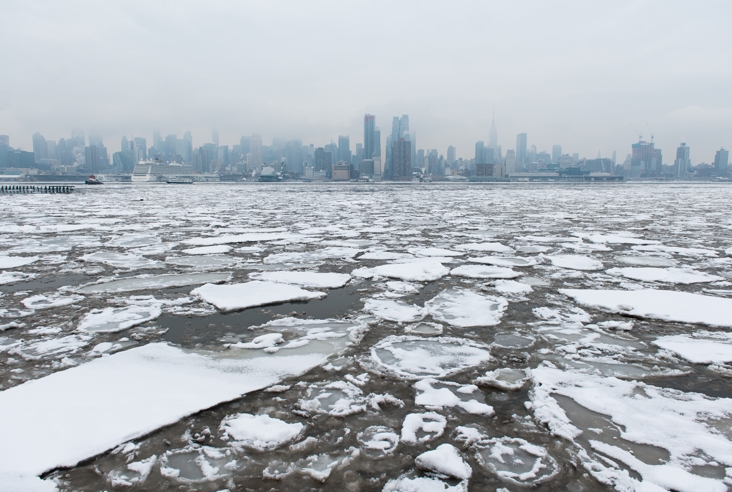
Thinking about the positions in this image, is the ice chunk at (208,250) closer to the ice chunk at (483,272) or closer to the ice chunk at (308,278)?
the ice chunk at (308,278)

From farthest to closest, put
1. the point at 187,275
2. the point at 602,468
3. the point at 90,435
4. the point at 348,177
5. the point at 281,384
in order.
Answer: the point at 348,177 < the point at 187,275 < the point at 281,384 < the point at 90,435 < the point at 602,468

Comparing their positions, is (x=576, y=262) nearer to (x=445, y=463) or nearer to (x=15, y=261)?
(x=445, y=463)

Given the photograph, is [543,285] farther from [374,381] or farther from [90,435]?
[90,435]

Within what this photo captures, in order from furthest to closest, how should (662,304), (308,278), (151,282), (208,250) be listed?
1. (208,250)
2. (308,278)
3. (151,282)
4. (662,304)

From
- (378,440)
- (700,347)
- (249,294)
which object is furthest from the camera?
(249,294)

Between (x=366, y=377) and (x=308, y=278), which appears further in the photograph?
(x=308, y=278)

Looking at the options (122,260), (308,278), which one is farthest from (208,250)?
(308,278)

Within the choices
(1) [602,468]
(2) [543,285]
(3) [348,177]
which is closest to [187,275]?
(2) [543,285]
